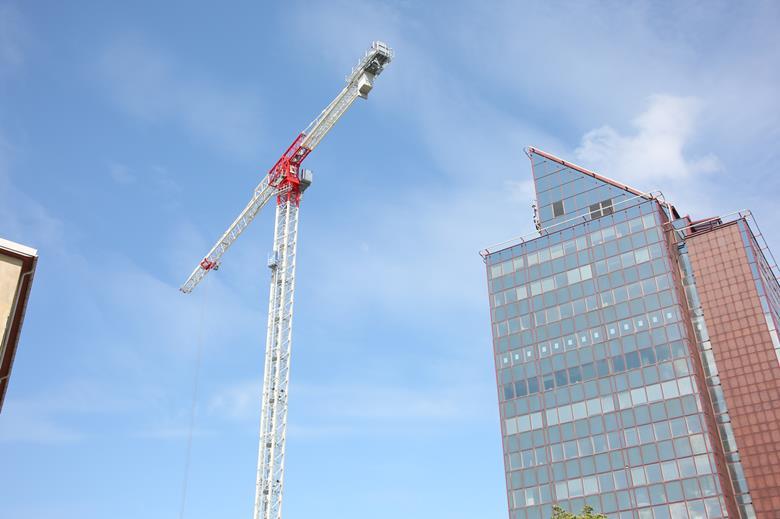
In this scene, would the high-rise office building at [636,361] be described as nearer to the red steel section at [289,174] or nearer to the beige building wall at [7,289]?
the red steel section at [289,174]

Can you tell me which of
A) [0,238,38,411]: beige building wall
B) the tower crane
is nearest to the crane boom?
the tower crane

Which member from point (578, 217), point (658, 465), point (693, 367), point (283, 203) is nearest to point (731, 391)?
point (693, 367)

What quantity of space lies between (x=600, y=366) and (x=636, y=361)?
4.29 metres

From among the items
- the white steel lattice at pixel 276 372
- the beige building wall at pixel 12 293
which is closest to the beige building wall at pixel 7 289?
the beige building wall at pixel 12 293

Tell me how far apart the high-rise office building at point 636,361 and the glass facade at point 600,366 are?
6.0 inches

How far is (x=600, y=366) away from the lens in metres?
92.8

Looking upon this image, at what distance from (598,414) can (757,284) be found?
74.6 feet

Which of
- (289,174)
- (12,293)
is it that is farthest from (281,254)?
(12,293)

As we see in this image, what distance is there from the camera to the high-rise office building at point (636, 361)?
82.8 metres

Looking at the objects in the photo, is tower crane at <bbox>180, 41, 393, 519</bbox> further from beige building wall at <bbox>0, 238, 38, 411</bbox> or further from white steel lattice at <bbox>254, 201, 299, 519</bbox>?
beige building wall at <bbox>0, 238, 38, 411</bbox>

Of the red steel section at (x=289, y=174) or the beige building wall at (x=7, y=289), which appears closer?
the beige building wall at (x=7, y=289)

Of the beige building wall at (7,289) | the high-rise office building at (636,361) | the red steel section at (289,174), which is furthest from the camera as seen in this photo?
the red steel section at (289,174)

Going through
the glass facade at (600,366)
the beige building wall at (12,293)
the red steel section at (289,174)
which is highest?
the red steel section at (289,174)

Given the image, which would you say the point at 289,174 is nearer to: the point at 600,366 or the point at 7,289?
the point at 600,366
